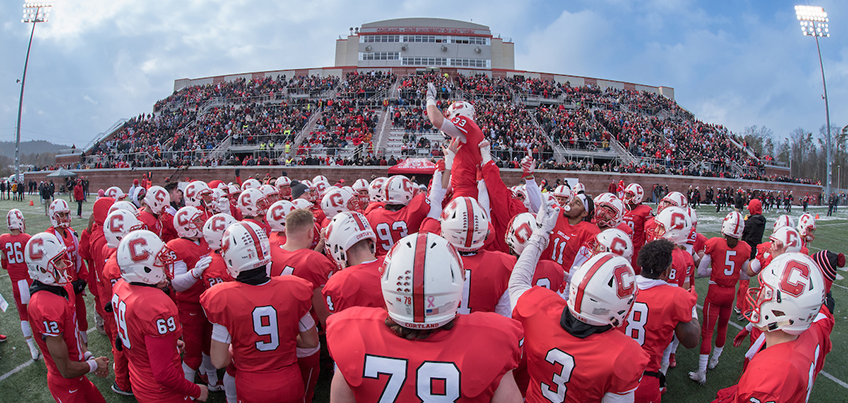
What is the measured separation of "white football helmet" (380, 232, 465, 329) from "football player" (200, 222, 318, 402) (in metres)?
1.47

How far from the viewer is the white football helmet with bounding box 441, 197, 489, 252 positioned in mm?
2979

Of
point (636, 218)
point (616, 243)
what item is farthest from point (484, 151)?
point (636, 218)

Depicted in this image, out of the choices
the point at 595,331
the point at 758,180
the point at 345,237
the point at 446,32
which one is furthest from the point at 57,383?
the point at 446,32

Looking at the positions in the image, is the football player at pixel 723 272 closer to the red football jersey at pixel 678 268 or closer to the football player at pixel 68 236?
the red football jersey at pixel 678 268

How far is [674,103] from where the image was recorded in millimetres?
45312

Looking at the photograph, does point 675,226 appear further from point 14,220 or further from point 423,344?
point 14,220

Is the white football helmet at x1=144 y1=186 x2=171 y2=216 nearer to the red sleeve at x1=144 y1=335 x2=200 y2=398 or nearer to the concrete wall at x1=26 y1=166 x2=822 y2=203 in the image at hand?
the red sleeve at x1=144 y1=335 x2=200 y2=398

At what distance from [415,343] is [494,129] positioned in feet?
93.9

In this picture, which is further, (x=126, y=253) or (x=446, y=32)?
(x=446, y=32)

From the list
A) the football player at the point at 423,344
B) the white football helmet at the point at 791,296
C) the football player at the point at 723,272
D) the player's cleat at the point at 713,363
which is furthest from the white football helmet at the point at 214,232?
the player's cleat at the point at 713,363

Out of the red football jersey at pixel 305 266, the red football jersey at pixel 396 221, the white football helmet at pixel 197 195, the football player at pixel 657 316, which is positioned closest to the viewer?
the football player at pixel 657 316

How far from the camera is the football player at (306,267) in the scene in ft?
11.3

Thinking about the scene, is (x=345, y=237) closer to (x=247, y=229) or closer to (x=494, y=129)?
(x=247, y=229)

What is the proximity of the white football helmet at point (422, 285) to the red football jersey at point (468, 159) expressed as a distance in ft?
11.2
